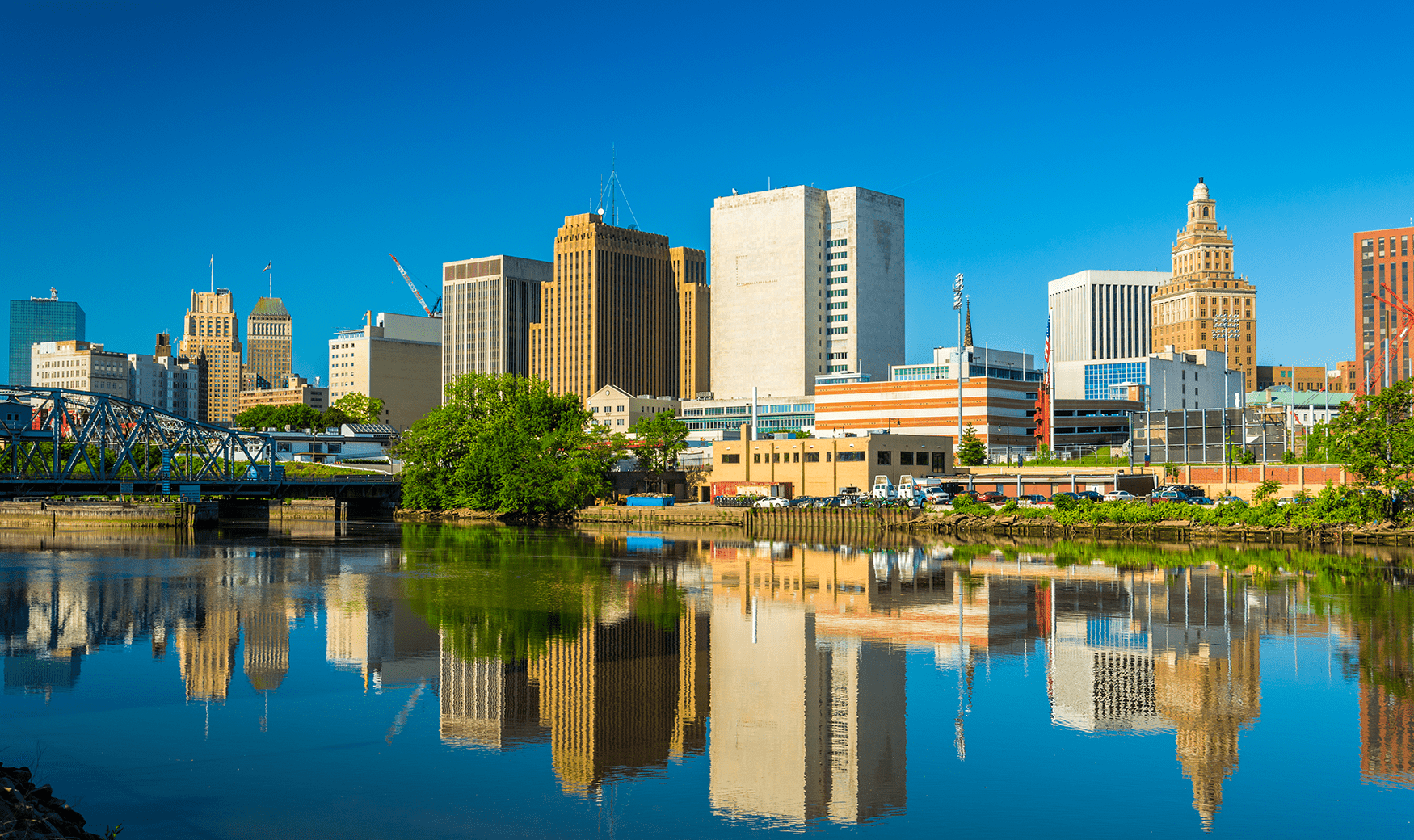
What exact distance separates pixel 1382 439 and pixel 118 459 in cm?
12529

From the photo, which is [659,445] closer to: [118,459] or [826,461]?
[826,461]

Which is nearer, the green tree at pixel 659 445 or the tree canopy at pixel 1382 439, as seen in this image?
the tree canopy at pixel 1382 439

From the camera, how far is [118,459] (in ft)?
437

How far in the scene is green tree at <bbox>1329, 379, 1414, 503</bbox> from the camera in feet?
303

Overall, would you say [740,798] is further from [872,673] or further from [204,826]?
[872,673]

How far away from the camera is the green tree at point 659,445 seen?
542ft

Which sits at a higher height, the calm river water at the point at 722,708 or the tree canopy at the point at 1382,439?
the tree canopy at the point at 1382,439

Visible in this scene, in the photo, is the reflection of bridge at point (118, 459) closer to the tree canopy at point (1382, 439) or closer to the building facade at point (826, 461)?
the building facade at point (826, 461)

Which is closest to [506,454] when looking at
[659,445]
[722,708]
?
[659,445]

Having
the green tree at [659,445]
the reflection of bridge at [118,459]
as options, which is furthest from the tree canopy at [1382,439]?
the reflection of bridge at [118,459]

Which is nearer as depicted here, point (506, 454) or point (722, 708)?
point (722, 708)

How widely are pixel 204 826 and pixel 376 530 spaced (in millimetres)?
110193

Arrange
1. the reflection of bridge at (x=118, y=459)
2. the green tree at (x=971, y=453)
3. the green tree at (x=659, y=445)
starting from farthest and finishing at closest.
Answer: the green tree at (x=659, y=445) < the green tree at (x=971, y=453) < the reflection of bridge at (x=118, y=459)

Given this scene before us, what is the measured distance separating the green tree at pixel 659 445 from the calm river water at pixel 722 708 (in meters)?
102
